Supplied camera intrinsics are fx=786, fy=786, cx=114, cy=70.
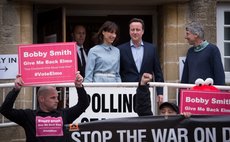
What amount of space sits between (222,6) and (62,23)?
8.47 feet

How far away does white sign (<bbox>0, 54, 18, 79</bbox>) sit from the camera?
1170 cm

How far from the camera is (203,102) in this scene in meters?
8.30

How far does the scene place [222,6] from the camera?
12602mm

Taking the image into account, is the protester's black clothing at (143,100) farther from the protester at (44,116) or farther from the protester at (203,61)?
the protester at (203,61)

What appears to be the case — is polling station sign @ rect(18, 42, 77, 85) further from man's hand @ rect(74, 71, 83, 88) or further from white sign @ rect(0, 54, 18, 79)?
white sign @ rect(0, 54, 18, 79)

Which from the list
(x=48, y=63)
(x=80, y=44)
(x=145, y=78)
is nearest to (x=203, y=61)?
(x=145, y=78)

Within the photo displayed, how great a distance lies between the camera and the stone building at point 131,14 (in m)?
12.0

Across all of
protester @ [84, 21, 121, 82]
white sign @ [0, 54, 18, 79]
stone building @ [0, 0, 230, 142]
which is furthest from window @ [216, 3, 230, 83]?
white sign @ [0, 54, 18, 79]

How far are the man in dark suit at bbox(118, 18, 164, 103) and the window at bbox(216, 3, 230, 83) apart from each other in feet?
9.23

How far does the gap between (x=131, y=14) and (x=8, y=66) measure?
256 cm

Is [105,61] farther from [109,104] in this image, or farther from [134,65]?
[109,104]

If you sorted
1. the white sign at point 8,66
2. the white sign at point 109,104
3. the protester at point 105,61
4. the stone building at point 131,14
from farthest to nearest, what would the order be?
the stone building at point 131,14 < the white sign at point 8,66 < the protester at point 105,61 < the white sign at point 109,104

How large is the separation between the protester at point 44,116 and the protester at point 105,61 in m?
1.16

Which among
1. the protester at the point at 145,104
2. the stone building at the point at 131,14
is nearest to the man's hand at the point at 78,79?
the protester at the point at 145,104
